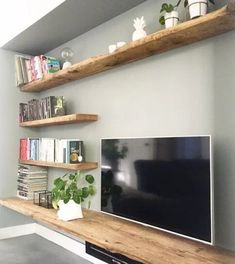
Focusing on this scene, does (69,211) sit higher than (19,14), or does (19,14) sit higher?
(19,14)

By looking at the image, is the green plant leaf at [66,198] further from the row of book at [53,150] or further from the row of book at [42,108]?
the row of book at [42,108]

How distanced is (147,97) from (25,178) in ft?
6.03

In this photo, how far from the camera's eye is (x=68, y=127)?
310cm

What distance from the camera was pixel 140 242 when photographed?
179cm

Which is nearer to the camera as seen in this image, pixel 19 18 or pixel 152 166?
pixel 152 166

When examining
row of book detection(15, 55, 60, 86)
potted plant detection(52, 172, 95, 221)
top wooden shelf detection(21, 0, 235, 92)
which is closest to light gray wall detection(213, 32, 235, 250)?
top wooden shelf detection(21, 0, 235, 92)

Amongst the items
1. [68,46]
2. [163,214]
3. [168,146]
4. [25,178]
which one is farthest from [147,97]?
[25,178]

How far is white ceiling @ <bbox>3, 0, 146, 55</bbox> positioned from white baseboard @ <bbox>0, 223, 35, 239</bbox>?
84.1 inches

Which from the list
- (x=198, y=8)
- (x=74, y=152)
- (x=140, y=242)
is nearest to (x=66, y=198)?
(x=74, y=152)

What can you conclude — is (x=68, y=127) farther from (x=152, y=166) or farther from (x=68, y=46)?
(x=152, y=166)

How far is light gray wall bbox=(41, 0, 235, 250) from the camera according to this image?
1764mm

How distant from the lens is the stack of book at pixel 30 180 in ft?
10.6

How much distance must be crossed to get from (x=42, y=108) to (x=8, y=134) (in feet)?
2.19

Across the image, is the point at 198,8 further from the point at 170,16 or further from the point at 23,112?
the point at 23,112
